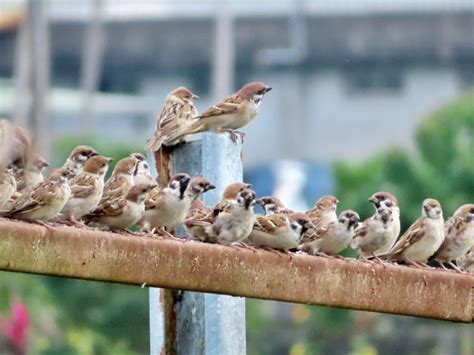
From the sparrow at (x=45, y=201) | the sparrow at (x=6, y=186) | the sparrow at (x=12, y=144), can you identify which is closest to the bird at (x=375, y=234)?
the sparrow at (x=45, y=201)

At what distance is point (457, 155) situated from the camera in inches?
1121

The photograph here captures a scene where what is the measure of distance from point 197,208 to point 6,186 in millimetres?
1424

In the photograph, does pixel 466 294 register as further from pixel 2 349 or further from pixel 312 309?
pixel 312 309

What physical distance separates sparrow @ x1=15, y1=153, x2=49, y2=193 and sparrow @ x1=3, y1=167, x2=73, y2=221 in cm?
22

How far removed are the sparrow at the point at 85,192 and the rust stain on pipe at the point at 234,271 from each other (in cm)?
184

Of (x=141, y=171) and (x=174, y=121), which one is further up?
(x=174, y=121)

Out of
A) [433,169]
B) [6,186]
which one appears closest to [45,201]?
[6,186]

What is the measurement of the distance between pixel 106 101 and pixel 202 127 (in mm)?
46718

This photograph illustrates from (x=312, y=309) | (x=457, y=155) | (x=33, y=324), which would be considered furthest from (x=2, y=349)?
(x=457, y=155)

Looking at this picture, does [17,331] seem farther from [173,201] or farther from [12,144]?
[12,144]

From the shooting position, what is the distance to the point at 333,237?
1190cm

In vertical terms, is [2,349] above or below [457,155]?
below

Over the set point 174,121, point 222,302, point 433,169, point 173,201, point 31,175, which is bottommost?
point 433,169

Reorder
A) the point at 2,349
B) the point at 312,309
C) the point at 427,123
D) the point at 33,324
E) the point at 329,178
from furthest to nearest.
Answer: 1. the point at 329,178
2. the point at 427,123
3. the point at 312,309
4. the point at 33,324
5. the point at 2,349
